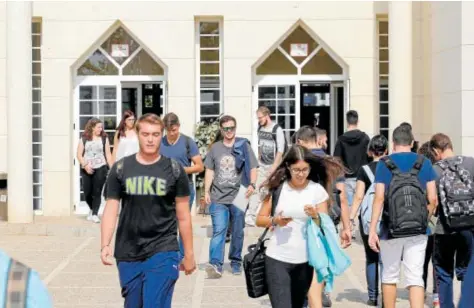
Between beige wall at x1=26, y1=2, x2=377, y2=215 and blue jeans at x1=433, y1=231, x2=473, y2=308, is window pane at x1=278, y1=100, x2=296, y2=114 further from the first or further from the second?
blue jeans at x1=433, y1=231, x2=473, y2=308

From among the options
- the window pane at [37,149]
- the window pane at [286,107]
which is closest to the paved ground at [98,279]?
the window pane at [37,149]

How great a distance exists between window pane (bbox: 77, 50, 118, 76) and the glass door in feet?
0.84

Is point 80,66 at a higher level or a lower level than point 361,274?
higher

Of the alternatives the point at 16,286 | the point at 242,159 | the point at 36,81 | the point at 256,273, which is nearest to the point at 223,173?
the point at 242,159

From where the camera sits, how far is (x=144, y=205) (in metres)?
6.59

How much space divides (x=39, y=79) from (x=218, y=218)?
24.8 feet

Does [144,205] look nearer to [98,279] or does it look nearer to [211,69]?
[98,279]

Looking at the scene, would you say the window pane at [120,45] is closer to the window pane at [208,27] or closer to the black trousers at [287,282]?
the window pane at [208,27]

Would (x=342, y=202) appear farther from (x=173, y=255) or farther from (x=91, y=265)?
(x=91, y=265)

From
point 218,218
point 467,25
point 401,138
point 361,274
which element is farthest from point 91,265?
point 467,25

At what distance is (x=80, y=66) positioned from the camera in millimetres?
17531

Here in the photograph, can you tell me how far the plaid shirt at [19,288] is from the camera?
10.7 ft

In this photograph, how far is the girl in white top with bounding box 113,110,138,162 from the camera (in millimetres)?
14664

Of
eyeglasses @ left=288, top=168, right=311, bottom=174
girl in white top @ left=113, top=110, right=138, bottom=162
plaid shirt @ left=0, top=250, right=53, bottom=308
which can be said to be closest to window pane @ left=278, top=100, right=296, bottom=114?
girl in white top @ left=113, top=110, right=138, bottom=162
